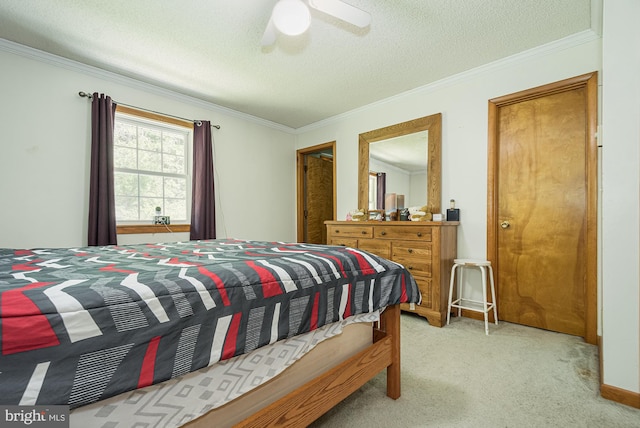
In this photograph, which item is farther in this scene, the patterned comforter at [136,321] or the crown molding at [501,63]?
the crown molding at [501,63]

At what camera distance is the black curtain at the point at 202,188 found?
11.6 feet

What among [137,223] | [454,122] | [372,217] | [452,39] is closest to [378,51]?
[452,39]

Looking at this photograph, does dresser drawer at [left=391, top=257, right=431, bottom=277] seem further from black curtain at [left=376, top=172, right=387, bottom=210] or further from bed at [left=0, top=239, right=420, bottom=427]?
bed at [left=0, top=239, right=420, bottom=427]

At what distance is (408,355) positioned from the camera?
6.77 feet

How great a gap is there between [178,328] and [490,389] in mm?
1764

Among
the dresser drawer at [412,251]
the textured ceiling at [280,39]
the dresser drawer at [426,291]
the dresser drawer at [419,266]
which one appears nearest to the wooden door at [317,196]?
the textured ceiling at [280,39]

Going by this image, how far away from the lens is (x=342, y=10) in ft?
5.80

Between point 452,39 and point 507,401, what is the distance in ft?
8.68

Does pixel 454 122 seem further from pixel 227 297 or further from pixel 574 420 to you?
pixel 227 297

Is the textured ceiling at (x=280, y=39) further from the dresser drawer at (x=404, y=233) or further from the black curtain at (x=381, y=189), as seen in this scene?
the dresser drawer at (x=404, y=233)

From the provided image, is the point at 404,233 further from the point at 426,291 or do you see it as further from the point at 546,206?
the point at 546,206

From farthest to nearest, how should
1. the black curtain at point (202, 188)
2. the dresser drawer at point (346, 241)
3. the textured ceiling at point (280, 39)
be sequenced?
the black curtain at point (202, 188), the dresser drawer at point (346, 241), the textured ceiling at point (280, 39)

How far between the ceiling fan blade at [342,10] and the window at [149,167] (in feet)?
8.13

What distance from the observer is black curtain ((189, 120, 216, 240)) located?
3529 millimetres
